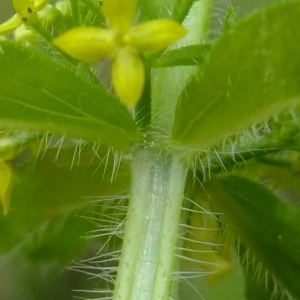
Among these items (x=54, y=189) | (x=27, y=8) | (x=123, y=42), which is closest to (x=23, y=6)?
(x=27, y=8)

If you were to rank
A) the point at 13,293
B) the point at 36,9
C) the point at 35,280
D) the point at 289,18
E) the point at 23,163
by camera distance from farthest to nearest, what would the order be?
the point at 13,293
the point at 35,280
the point at 23,163
the point at 36,9
the point at 289,18

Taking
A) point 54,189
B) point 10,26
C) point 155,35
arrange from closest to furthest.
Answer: point 155,35 → point 10,26 → point 54,189

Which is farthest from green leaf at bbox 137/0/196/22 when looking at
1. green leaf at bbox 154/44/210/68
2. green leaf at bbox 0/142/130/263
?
green leaf at bbox 0/142/130/263

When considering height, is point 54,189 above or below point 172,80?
below

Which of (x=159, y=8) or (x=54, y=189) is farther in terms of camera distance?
(x=54, y=189)

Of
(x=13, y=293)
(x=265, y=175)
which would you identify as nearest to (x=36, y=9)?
(x=265, y=175)

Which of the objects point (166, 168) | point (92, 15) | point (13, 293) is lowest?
point (13, 293)

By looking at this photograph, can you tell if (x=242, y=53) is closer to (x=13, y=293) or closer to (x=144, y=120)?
(x=144, y=120)

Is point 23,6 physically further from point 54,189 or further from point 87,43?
point 54,189
